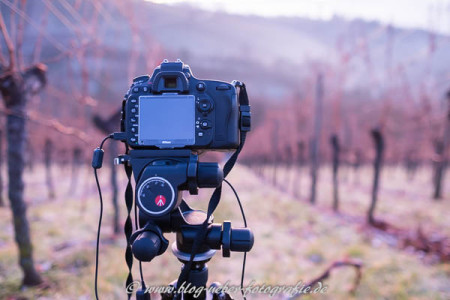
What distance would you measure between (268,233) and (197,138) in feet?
18.0

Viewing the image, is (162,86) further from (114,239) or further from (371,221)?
(371,221)

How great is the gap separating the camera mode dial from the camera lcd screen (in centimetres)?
19

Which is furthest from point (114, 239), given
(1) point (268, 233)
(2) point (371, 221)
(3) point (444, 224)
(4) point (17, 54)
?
(3) point (444, 224)

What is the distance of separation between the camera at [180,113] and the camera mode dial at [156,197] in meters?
0.19

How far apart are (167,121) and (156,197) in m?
0.33

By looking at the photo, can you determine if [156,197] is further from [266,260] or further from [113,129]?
[113,129]

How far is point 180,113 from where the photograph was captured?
1246mm

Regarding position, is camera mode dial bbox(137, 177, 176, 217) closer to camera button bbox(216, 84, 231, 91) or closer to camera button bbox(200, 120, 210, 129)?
camera button bbox(200, 120, 210, 129)

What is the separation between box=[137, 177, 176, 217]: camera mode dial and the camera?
3.67 feet

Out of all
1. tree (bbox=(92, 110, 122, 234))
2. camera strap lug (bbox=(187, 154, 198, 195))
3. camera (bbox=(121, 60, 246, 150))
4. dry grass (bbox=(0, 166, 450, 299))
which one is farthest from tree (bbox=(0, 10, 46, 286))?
tree (bbox=(92, 110, 122, 234))

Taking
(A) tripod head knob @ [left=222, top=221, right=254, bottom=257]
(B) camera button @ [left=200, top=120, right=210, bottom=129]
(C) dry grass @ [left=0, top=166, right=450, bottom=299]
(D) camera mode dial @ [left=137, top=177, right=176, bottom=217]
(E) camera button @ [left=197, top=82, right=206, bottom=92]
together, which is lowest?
(C) dry grass @ [left=0, top=166, right=450, bottom=299]

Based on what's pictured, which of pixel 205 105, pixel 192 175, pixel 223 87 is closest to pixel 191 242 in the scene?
pixel 192 175

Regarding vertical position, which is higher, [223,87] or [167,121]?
[223,87]

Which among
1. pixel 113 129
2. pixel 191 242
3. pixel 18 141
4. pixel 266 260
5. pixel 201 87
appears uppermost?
pixel 201 87
